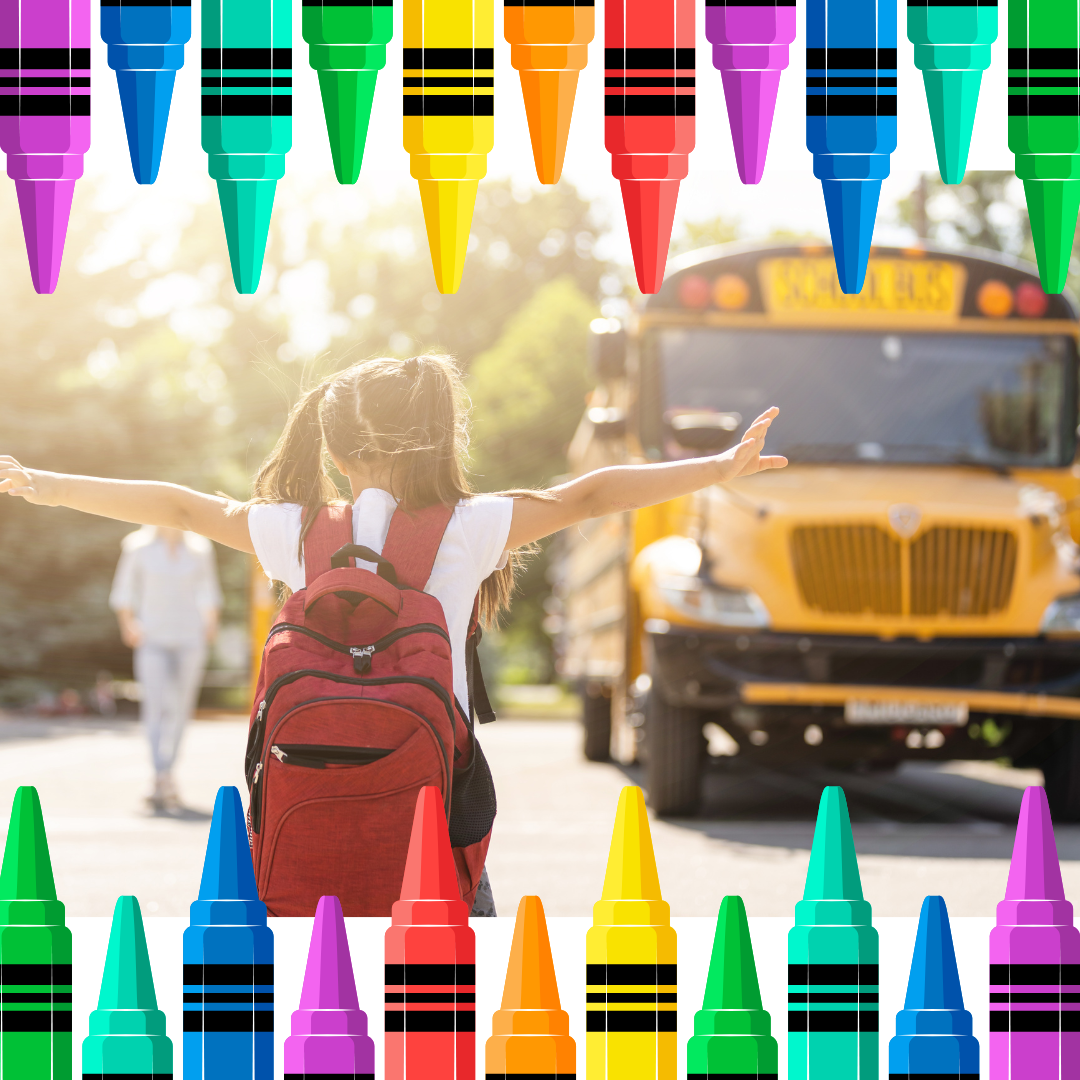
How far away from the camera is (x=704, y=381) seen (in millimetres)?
8977

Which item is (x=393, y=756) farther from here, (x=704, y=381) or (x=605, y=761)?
(x=605, y=761)

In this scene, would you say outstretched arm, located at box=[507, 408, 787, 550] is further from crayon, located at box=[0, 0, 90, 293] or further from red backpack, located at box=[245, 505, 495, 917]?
crayon, located at box=[0, 0, 90, 293]

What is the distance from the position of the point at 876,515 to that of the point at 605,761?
597 cm

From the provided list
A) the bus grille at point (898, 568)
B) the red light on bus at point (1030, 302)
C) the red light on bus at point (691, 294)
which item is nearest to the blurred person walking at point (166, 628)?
the red light on bus at point (691, 294)

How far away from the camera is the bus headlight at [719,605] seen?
821cm

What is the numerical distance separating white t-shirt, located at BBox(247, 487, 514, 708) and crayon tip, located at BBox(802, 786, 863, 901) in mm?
667

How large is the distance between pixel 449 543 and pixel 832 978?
0.95 metres

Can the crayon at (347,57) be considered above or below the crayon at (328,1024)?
above

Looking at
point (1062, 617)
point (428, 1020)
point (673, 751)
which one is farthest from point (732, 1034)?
point (1062, 617)

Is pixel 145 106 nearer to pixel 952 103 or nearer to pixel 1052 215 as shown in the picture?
pixel 952 103

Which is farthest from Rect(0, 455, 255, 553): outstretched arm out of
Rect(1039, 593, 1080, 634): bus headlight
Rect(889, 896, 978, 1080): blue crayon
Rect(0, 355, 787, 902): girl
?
Rect(1039, 593, 1080, 634): bus headlight

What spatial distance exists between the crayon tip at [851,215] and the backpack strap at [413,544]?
0.85m

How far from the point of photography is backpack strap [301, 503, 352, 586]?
270cm

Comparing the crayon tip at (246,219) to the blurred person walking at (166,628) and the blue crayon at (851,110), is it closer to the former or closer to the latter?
the blue crayon at (851,110)
